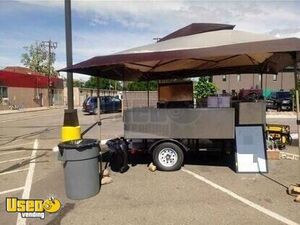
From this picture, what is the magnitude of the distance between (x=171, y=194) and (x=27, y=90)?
50.9 m

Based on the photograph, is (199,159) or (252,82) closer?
(199,159)

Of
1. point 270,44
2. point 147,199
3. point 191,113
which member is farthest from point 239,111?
point 147,199

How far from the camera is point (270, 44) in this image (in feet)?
22.4

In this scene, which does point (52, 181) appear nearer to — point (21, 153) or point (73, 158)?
point (73, 158)

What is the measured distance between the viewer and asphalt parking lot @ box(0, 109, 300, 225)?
19.1ft

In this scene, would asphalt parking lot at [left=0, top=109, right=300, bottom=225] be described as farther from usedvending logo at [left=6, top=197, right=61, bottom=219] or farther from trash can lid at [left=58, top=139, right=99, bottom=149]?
trash can lid at [left=58, top=139, right=99, bottom=149]

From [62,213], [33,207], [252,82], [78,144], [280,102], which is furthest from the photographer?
[252,82]

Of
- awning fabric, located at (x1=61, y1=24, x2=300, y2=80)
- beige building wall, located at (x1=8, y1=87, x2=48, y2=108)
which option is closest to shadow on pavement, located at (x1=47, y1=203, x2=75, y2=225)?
awning fabric, located at (x1=61, y1=24, x2=300, y2=80)

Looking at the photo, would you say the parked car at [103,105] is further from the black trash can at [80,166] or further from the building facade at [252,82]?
the building facade at [252,82]

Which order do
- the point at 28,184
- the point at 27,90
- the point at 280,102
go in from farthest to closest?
1. the point at 27,90
2. the point at 280,102
3. the point at 28,184

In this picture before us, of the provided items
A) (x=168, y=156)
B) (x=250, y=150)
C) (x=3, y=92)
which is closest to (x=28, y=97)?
(x=3, y=92)

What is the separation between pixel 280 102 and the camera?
115ft

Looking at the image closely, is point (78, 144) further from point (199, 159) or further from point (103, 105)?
point (103, 105)

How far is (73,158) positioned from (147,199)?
1.56m
